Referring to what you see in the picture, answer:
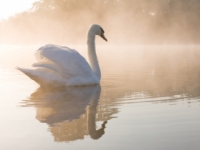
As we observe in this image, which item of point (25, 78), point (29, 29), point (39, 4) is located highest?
point (39, 4)

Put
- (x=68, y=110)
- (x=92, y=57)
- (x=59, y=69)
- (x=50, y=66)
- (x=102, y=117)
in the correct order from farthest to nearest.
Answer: (x=92, y=57), (x=59, y=69), (x=50, y=66), (x=68, y=110), (x=102, y=117)

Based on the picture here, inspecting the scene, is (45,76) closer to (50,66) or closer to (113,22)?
(50,66)

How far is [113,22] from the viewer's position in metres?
65.1

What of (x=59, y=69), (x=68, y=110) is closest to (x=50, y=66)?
(x=59, y=69)

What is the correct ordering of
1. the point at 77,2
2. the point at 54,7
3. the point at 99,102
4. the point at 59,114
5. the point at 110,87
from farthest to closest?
1. the point at 54,7
2. the point at 77,2
3. the point at 110,87
4. the point at 99,102
5. the point at 59,114

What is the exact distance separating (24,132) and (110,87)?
167 inches

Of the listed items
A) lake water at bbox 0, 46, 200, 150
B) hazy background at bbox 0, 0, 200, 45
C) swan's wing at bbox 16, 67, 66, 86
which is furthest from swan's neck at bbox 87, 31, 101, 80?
hazy background at bbox 0, 0, 200, 45

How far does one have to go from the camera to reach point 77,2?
73625 mm

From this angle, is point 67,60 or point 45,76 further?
point 67,60

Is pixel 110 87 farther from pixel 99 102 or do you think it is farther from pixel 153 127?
pixel 153 127

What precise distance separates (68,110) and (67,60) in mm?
2411

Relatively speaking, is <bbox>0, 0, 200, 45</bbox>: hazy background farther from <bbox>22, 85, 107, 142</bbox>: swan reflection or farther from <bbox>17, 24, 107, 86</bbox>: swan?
<bbox>22, 85, 107, 142</bbox>: swan reflection

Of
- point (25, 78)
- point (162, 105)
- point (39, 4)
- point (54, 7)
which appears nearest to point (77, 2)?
point (54, 7)

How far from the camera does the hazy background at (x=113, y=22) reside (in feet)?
188
